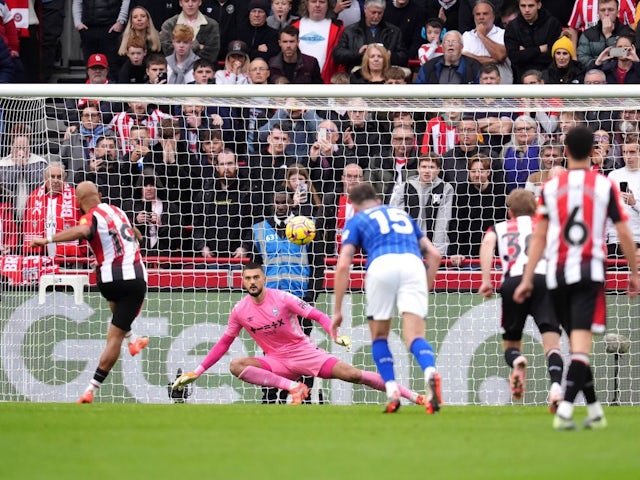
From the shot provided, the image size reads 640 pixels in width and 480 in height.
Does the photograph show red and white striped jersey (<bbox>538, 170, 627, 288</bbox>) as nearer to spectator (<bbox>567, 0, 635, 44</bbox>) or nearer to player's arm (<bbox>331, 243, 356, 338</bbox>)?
player's arm (<bbox>331, 243, 356, 338</bbox>)

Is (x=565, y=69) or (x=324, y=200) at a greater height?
(x=565, y=69)

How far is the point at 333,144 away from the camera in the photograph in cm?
1625

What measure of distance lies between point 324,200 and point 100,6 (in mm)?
5851

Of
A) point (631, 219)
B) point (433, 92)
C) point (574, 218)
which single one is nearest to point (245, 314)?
point (433, 92)

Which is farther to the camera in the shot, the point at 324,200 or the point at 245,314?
the point at 324,200

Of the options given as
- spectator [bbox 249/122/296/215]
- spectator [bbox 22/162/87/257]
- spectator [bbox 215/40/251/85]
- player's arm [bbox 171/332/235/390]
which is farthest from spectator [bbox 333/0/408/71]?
player's arm [bbox 171/332/235/390]

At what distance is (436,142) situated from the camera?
16.4m

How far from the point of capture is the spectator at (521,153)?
1586cm

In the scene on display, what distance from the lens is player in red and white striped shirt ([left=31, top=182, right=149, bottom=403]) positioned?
45.4ft

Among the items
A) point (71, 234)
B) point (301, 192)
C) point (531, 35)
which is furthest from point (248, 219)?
point (531, 35)

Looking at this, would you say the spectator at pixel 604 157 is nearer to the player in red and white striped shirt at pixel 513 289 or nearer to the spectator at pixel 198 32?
the player in red and white striped shirt at pixel 513 289

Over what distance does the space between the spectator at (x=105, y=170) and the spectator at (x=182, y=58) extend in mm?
2439

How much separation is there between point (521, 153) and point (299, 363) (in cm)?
375

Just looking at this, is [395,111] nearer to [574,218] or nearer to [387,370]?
[387,370]
